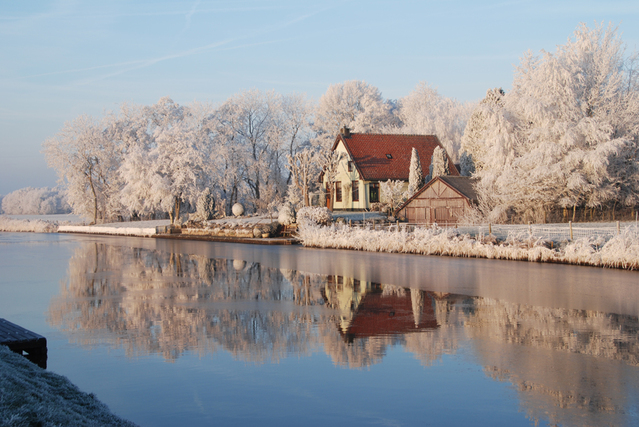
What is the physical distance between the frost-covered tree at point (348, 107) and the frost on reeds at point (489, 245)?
39527mm

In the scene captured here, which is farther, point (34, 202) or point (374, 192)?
point (34, 202)

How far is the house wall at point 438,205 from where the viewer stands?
37.0m

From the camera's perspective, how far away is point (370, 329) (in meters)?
9.96

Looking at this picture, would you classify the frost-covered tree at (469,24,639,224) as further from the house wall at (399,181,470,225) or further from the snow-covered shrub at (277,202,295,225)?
the snow-covered shrub at (277,202,295,225)

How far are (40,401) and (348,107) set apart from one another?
66.8m

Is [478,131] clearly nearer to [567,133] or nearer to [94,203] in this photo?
[567,133]

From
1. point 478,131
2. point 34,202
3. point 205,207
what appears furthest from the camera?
point 34,202

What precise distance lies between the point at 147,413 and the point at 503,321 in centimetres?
691

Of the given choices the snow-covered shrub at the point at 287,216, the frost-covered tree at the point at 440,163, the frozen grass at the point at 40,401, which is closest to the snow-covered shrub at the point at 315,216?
the snow-covered shrub at the point at 287,216

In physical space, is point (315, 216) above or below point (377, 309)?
above

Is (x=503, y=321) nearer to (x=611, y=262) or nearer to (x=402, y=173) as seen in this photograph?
(x=611, y=262)

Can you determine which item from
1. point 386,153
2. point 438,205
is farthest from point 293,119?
point 438,205

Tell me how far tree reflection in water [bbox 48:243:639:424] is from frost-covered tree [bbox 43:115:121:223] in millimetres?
50065

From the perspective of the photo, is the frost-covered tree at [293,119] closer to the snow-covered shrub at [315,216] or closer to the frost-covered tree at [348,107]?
the frost-covered tree at [348,107]
